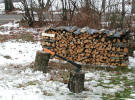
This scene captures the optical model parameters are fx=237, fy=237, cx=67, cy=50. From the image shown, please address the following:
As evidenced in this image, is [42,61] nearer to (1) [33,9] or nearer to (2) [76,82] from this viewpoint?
(2) [76,82]

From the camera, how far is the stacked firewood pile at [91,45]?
853 cm

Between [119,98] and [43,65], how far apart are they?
3.07 meters

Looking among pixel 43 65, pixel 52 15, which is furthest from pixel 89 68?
pixel 52 15

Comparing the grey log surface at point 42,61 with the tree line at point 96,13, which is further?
the tree line at point 96,13

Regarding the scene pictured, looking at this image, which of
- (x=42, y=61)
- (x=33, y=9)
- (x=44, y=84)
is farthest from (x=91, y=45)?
(x=33, y=9)

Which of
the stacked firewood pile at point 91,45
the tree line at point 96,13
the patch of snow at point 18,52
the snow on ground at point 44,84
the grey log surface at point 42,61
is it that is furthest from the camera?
the tree line at point 96,13

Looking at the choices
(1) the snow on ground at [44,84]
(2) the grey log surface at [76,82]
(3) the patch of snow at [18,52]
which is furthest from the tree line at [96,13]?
(2) the grey log surface at [76,82]

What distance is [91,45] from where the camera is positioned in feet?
29.2

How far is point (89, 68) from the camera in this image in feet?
28.9

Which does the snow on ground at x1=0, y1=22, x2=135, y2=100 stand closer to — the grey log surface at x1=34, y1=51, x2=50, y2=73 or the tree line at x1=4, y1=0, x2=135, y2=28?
the grey log surface at x1=34, y1=51, x2=50, y2=73

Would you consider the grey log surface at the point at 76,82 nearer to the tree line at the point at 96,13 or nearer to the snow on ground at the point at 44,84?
the snow on ground at the point at 44,84

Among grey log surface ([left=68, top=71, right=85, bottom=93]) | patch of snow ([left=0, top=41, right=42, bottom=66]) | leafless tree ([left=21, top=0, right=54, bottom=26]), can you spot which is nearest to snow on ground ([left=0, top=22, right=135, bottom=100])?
patch of snow ([left=0, top=41, right=42, bottom=66])

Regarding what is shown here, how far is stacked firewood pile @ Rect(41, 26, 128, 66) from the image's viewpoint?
8.53 m

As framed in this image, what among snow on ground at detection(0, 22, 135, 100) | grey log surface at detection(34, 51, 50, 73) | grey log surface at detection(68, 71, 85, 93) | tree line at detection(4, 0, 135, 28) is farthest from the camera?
tree line at detection(4, 0, 135, 28)
